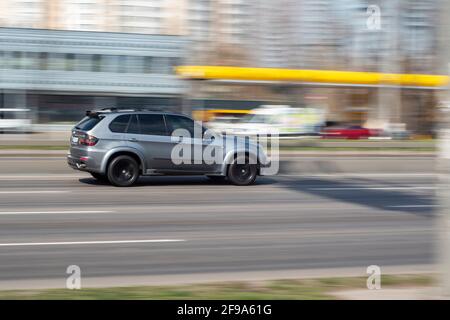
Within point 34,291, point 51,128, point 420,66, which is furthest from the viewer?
point 51,128

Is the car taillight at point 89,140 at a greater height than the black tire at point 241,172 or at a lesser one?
greater

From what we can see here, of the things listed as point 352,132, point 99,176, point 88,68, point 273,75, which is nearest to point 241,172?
point 99,176

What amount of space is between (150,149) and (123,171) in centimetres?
75

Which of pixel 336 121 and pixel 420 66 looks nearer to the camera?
pixel 336 121

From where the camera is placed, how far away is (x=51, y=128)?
48.5 metres

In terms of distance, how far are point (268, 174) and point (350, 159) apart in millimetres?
3649

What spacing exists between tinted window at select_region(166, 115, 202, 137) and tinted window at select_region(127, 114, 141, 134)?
0.69 meters

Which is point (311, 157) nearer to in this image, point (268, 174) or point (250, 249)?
point (268, 174)

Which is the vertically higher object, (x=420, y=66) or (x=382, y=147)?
Answer: (x=420, y=66)

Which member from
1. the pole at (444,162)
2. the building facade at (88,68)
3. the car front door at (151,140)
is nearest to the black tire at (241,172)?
the car front door at (151,140)

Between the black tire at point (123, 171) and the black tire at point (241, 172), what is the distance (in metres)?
2.18

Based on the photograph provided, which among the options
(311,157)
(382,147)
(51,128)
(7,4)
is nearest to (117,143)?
(311,157)

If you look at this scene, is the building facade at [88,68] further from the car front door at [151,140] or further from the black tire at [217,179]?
the car front door at [151,140]

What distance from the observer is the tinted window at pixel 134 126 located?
1523 cm
